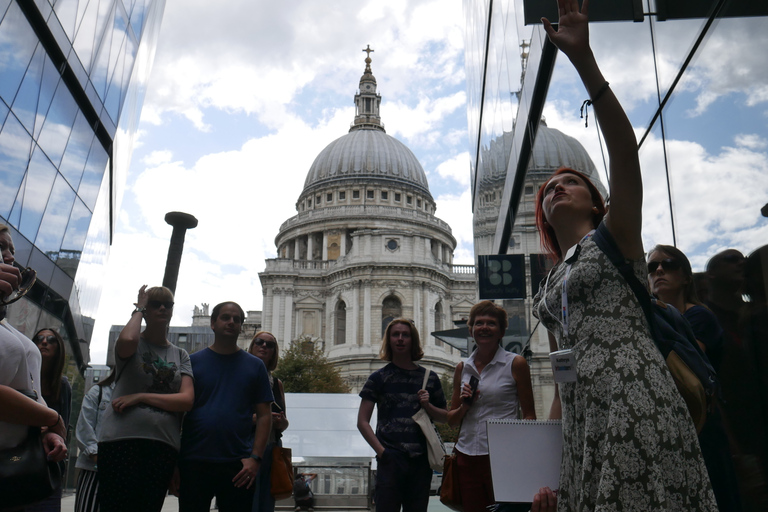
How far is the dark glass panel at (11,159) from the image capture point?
11.8 meters

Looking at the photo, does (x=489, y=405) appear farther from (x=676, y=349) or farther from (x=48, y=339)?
(x=48, y=339)

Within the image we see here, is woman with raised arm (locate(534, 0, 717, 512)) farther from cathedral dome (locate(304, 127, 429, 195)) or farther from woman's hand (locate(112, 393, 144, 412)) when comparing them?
cathedral dome (locate(304, 127, 429, 195))

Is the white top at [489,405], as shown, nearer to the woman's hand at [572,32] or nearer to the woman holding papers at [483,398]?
the woman holding papers at [483,398]

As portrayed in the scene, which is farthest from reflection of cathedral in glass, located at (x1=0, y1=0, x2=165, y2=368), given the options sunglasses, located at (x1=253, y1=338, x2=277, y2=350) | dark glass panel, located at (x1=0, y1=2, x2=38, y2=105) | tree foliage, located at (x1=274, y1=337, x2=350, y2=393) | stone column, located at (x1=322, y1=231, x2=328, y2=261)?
stone column, located at (x1=322, y1=231, x2=328, y2=261)

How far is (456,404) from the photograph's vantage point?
489 cm

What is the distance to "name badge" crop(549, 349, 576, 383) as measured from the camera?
220cm

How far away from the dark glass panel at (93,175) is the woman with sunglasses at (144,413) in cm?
1353

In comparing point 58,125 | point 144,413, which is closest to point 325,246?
point 58,125

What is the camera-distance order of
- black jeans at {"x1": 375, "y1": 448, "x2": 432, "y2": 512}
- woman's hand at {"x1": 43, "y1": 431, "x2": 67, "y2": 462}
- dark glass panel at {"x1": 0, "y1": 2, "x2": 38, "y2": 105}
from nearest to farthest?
woman's hand at {"x1": 43, "y1": 431, "x2": 67, "y2": 462}, black jeans at {"x1": 375, "y1": 448, "x2": 432, "y2": 512}, dark glass panel at {"x1": 0, "y1": 2, "x2": 38, "y2": 105}

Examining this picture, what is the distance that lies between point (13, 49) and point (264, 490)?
9.48 meters

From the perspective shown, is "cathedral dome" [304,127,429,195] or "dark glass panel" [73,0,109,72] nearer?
"dark glass panel" [73,0,109,72]

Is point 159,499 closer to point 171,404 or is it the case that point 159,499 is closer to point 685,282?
point 171,404

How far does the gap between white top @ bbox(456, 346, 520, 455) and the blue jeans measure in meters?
2.22

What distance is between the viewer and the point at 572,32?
2256 mm
